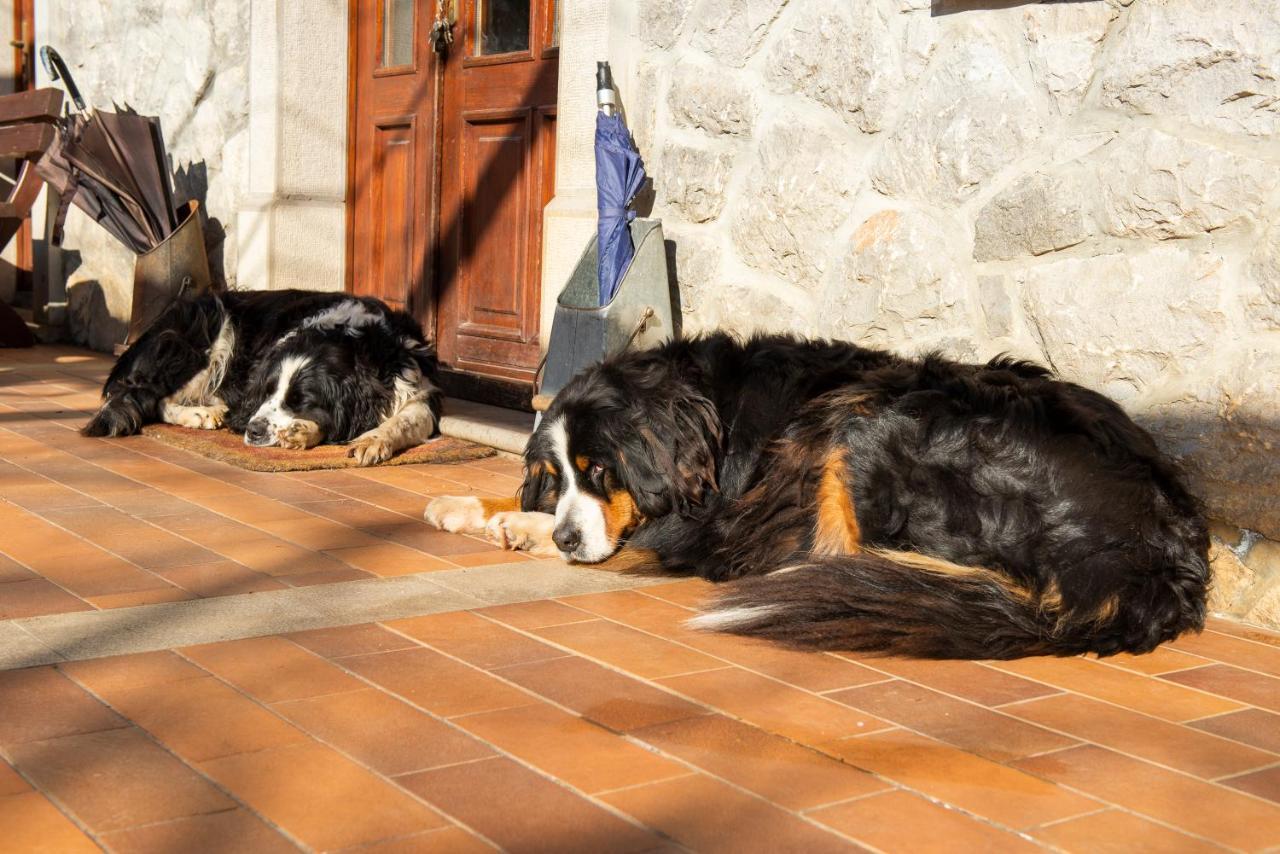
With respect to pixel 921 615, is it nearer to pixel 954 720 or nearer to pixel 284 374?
pixel 954 720

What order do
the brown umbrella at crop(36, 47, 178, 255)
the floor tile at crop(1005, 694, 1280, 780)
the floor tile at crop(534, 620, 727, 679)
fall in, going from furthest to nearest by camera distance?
the brown umbrella at crop(36, 47, 178, 255)
the floor tile at crop(534, 620, 727, 679)
the floor tile at crop(1005, 694, 1280, 780)

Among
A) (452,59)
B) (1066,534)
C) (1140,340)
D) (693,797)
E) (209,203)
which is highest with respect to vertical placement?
(452,59)

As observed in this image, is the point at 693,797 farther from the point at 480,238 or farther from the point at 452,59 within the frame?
the point at 452,59

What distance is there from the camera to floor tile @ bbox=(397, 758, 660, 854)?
6.36 ft

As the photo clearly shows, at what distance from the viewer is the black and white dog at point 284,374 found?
564 centimetres

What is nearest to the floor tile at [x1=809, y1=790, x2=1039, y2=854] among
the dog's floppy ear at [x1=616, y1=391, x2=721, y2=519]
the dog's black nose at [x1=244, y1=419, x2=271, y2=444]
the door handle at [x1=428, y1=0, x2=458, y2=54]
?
the dog's floppy ear at [x1=616, y1=391, x2=721, y2=519]

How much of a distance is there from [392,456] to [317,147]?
281 cm

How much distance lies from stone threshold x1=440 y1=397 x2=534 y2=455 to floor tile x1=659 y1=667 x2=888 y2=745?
261 cm

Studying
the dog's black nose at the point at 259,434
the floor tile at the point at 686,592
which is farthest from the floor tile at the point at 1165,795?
the dog's black nose at the point at 259,434

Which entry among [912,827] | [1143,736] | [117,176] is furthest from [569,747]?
[117,176]

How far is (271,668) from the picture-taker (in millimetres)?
2713

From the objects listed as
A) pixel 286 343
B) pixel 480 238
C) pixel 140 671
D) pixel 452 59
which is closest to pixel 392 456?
pixel 286 343

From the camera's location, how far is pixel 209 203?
8.30 m

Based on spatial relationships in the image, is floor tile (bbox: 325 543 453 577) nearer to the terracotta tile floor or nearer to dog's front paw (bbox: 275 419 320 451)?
the terracotta tile floor
